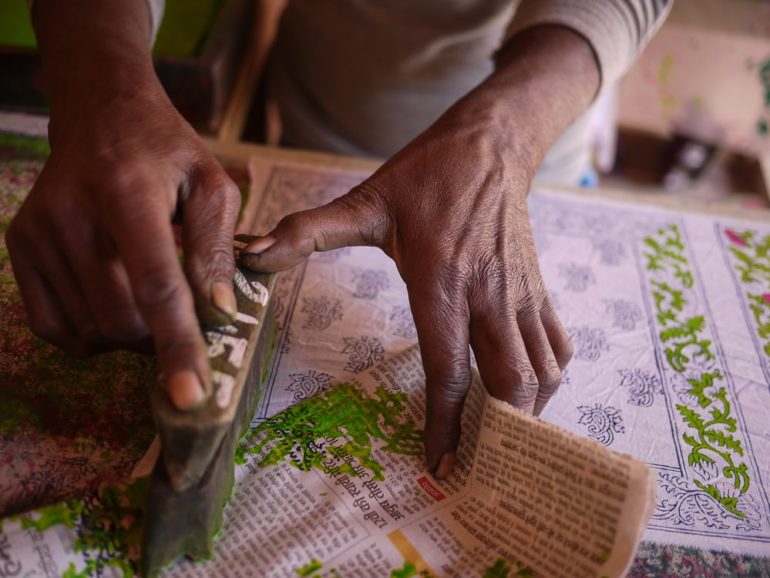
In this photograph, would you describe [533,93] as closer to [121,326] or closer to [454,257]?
[454,257]

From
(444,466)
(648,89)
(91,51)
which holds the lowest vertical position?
(648,89)

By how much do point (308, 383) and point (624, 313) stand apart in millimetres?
496

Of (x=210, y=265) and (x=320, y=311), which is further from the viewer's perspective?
(x=320, y=311)

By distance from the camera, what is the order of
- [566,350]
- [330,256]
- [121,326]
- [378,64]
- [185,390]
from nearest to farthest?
[185,390] < [121,326] < [566,350] < [330,256] < [378,64]

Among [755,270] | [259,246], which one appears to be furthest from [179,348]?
[755,270]

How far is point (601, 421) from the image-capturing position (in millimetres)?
850

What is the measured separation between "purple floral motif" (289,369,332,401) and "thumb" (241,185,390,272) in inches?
6.6

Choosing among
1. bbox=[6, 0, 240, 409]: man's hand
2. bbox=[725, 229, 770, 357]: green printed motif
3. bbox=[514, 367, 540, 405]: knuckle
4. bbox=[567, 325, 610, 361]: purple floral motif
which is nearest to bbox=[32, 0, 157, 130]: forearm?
bbox=[6, 0, 240, 409]: man's hand

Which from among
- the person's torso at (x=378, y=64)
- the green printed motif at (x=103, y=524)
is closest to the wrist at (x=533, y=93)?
the person's torso at (x=378, y=64)

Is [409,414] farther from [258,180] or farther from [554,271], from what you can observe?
[258,180]

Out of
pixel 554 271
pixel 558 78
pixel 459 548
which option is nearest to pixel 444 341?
pixel 459 548

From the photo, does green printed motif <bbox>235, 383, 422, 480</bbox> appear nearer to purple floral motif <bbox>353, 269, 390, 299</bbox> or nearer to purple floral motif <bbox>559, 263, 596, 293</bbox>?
purple floral motif <bbox>353, 269, 390, 299</bbox>

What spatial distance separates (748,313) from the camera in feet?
3.40

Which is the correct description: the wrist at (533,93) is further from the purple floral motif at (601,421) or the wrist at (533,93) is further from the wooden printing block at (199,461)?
the wooden printing block at (199,461)
